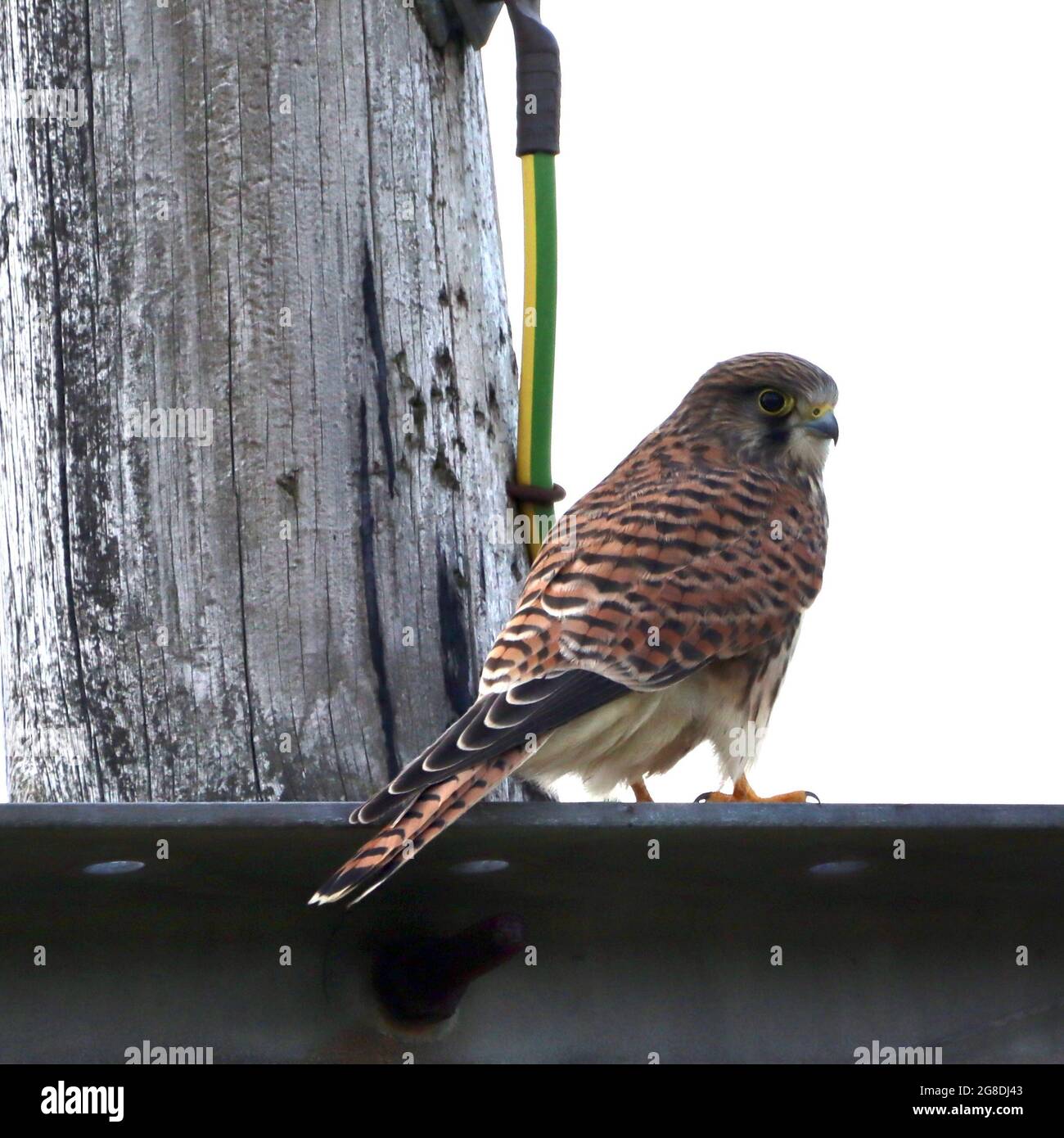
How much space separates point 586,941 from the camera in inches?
94.6

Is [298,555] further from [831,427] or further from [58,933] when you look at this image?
[831,427]

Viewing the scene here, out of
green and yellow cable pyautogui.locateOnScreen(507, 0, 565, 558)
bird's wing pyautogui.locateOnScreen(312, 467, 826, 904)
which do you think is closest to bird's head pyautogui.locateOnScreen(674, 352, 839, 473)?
bird's wing pyautogui.locateOnScreen(312, 467, 826, 904)

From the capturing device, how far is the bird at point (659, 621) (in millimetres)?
2738

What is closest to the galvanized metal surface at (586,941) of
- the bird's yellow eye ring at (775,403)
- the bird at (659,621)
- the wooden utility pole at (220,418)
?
the bird at (659,621)

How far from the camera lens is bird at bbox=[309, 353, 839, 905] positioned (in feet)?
8.98

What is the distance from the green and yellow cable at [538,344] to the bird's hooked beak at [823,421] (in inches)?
46.7

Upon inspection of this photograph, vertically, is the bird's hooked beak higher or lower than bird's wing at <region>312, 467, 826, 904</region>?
higher

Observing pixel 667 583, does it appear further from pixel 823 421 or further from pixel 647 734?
pixel 823 421

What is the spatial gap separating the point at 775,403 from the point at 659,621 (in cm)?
130

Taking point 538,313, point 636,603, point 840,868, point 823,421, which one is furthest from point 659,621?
point 823,421

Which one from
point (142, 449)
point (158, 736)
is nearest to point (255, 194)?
point (142, 449)

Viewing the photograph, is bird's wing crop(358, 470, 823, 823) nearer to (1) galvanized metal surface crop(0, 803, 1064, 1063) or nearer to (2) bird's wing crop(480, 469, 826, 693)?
(2) bird's wing crop(480, 469, 826, 693)

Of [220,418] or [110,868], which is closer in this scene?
[110,868]
